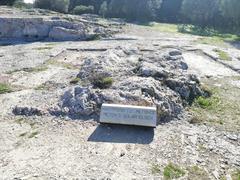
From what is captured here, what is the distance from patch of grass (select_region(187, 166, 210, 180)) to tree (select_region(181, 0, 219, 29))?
227ft

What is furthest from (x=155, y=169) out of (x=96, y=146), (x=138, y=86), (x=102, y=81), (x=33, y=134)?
(x=102, y=81)

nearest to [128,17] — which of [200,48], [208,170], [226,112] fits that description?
[200,48]

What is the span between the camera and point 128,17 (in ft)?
295

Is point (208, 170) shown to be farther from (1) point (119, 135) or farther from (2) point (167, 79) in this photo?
(2) point (167, 79)

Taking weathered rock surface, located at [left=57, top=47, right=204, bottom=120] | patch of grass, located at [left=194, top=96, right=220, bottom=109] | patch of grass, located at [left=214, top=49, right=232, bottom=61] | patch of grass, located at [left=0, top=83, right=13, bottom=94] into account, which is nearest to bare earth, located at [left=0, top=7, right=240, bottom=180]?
patch of grass, located at [left=0, top=83, right=13, bottom=94]

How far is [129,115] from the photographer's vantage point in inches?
837

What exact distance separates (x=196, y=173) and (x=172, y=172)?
1162 millimetres

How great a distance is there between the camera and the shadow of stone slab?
2016 cm

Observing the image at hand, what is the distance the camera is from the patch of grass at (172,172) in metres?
17.0

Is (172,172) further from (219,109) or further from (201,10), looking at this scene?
(201,10)

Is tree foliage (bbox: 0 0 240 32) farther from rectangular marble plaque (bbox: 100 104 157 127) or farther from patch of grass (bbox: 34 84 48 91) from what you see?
rectangular marble plaque (bbox: 100 104 157 127)

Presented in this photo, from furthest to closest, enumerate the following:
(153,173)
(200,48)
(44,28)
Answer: (44,28) → (200,48) → (153,173)

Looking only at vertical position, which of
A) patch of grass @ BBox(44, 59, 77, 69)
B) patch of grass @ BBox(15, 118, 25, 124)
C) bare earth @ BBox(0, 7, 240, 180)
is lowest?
patch of grass @ BBox(44, 59, 77, 69)

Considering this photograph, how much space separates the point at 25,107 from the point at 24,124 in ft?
6.74
